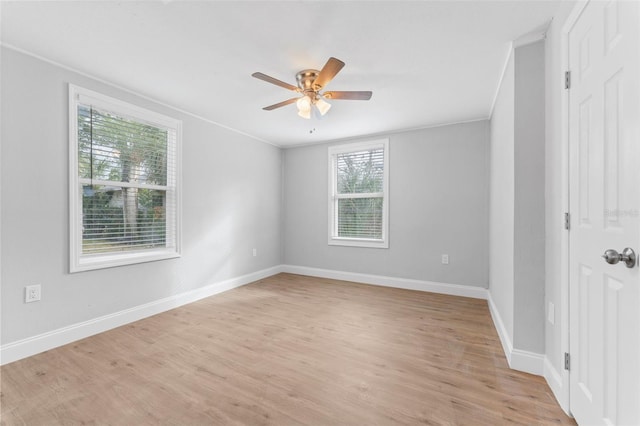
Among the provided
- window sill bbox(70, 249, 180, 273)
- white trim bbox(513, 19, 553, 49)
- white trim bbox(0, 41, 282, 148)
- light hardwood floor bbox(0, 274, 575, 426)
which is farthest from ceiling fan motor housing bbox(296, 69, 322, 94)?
window sill bbox(70, 249, 180, 273)

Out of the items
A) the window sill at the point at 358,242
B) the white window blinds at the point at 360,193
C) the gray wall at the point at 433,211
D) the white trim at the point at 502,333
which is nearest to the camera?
the white trim at the point at 502,333

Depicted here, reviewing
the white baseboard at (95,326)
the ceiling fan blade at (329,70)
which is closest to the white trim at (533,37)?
the ceiling fan blade at (329,70)

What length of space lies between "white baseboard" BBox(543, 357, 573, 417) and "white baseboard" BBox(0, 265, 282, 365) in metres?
3.54

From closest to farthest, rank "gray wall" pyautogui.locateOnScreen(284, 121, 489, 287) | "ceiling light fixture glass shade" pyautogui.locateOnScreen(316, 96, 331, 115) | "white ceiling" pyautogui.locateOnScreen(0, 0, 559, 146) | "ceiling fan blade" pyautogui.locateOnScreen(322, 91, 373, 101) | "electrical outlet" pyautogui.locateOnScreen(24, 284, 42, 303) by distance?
"white ceiling" pyautogui.locateOnScreen(0, 0, 559, 146) → "electrical outlet" pyautogui.locateOnScreen(24, 284, 42, 303) → "ceiling fan blade" pyautogui.locateOnScreen(322, 91, 373, 101) → "ceiling light fixture glass shade" pyautogui.locateOnScreen(316, 96, 331, 115) → "gray wall" pyautogui.locateOnScreen(284, 121, 489, 287)

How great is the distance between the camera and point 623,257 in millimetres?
1045

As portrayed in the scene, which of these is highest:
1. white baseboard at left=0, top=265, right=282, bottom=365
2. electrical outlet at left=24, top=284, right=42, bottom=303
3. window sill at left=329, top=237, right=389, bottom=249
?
window sill at left=329, top=237, right=389, bottom=249

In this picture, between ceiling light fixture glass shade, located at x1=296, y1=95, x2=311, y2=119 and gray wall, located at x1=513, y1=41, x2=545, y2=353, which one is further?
ceiling light fixture glass shade, located at x1=296, y1=95, x2=311, y2=119

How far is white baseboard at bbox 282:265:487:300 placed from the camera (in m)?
3.69

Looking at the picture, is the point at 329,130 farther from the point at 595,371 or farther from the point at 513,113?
the point at 595,371

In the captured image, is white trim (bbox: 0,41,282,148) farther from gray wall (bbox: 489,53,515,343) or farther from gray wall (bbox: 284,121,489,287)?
gray wall (bbox: 489,53,515,343)

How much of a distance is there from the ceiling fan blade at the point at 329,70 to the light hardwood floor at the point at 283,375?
84.6 inches

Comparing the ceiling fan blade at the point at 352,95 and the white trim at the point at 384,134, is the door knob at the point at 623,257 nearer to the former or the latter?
the ceiling fan blade at the point at 352,95

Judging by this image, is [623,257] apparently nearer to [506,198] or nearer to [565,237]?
[565,237]

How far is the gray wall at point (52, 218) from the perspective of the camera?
2.10 m
